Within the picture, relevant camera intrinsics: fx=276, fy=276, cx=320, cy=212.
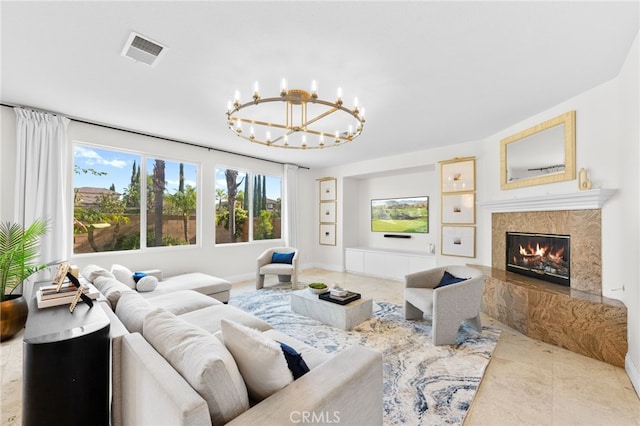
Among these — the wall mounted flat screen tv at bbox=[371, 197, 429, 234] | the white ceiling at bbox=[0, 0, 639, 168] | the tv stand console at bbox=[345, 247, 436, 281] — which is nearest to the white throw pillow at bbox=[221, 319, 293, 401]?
the white ceiling at bbox=[0, 0, 639, 168]

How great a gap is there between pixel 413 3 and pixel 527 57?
A: 1.26m

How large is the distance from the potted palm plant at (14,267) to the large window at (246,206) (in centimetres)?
263

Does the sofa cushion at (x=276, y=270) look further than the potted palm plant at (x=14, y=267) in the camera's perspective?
Yes

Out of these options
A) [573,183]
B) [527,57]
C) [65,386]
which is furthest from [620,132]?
[65,386]

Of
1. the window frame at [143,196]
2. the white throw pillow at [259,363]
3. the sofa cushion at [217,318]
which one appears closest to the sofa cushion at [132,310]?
the sofa cushion at [217,318]

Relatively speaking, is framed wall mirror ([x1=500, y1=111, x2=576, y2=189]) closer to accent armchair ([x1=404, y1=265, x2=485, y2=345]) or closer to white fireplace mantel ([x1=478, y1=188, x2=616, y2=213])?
white fireplace mantel ([x1=478, y1=188, x2=616, y2=213])

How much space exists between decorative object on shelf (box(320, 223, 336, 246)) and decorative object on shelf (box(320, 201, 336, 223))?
0.36 feet

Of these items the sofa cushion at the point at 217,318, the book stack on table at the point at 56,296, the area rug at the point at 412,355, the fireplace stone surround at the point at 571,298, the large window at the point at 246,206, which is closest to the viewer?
the book stack on table at the point at 56,296

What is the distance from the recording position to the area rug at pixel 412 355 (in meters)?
1.95

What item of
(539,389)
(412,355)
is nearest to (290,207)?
(412,355)

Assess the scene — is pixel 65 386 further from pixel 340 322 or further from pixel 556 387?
pixel 556 387

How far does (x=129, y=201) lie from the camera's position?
14.3 ft

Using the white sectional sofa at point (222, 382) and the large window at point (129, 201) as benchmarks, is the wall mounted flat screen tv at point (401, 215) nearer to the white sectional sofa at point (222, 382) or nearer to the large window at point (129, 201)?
the large window at point (129, 201)

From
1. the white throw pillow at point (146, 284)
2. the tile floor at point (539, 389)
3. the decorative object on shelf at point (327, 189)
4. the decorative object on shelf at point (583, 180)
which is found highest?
the decorative object on shelf at point (327, 189)
